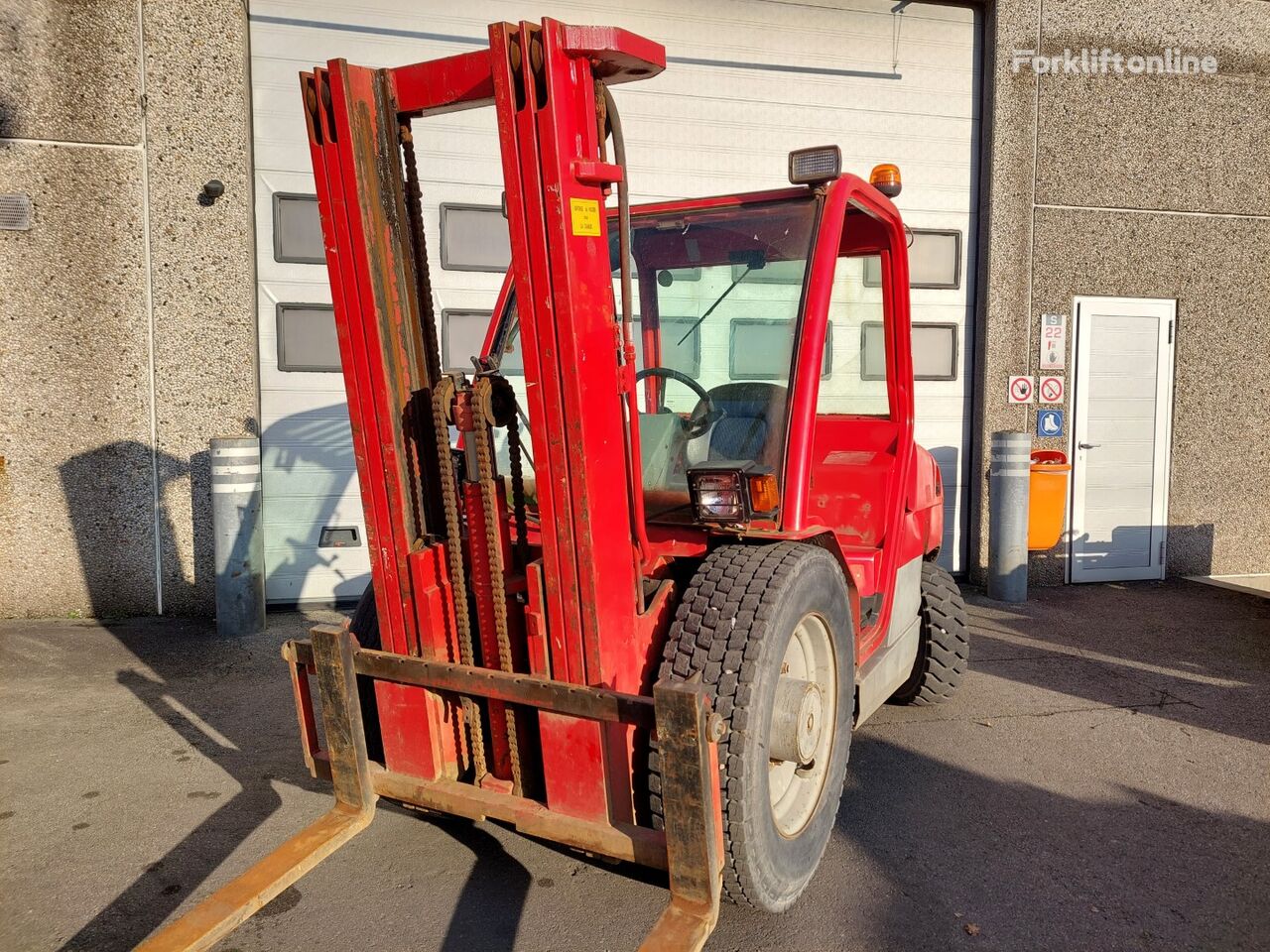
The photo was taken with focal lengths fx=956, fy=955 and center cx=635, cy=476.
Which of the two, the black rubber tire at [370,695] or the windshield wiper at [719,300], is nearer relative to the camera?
the black rubber tire at [370,695]

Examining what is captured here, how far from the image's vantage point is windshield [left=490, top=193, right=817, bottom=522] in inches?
126

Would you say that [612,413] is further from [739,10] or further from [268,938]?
[739,10]

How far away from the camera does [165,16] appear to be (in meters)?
6.64

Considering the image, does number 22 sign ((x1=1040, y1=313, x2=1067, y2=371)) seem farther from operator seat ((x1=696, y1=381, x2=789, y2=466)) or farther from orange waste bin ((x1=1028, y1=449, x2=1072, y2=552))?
operator seat ((x1=696, y1=381, x2=789, y2=466))

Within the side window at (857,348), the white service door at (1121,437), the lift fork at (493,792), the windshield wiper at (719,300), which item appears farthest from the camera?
the white service door at (1121,437)

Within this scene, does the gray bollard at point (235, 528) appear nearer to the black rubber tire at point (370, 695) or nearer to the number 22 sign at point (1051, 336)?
the black rubber tire at point (370, 695)

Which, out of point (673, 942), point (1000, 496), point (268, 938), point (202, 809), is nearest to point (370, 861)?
point (268, 938)

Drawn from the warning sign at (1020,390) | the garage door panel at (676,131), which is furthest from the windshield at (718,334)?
the warning sign at (1020,390)

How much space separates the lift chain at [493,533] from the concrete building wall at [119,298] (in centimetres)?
486

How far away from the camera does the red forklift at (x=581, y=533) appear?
2.43m

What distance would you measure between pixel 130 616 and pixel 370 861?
449 centimetres

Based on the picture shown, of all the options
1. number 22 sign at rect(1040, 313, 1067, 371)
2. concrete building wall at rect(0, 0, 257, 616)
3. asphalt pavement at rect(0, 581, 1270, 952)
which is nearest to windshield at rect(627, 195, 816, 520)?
asphalt pavement at rect(0, 581, 1270, 952)

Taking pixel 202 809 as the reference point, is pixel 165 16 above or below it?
above
